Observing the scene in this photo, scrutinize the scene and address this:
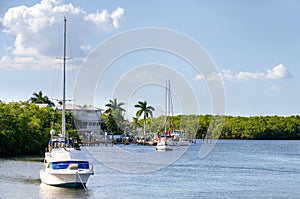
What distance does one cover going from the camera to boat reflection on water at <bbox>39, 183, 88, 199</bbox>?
34719mm

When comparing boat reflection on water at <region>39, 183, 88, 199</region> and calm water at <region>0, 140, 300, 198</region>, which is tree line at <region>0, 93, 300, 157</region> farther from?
boat reflection on water at <region>39, 183, 88, 199</region>

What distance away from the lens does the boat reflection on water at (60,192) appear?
34.7 m

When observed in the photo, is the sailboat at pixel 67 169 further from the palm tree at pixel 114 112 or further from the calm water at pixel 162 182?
the palm tree at pixel 114 112

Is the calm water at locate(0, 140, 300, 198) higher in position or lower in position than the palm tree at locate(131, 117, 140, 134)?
lower

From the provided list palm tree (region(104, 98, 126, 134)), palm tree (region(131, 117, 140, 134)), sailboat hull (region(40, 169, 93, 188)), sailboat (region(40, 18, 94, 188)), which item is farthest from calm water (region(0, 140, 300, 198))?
palm tree (region(131, 117, 140, 134))

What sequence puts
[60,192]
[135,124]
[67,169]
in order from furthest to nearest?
[135,124]
[67,169]
[60,192]

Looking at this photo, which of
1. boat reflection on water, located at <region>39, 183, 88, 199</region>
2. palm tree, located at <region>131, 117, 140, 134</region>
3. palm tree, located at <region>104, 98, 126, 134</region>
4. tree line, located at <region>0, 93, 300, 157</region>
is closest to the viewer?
boat reflection on water, located at <region>39, 183, 88, 199</region>

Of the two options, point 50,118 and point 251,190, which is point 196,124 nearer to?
point 50,118

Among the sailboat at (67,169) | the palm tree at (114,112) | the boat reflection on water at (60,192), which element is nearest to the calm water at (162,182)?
the boat reflection on water at (60,192)

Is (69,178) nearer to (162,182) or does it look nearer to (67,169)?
(67,169)

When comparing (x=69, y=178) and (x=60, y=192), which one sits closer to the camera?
(x=60, y=192)

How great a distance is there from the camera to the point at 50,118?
82.3 metres

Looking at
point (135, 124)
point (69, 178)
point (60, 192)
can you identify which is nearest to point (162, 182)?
point (69, 178)

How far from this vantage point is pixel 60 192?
35.8 meters
